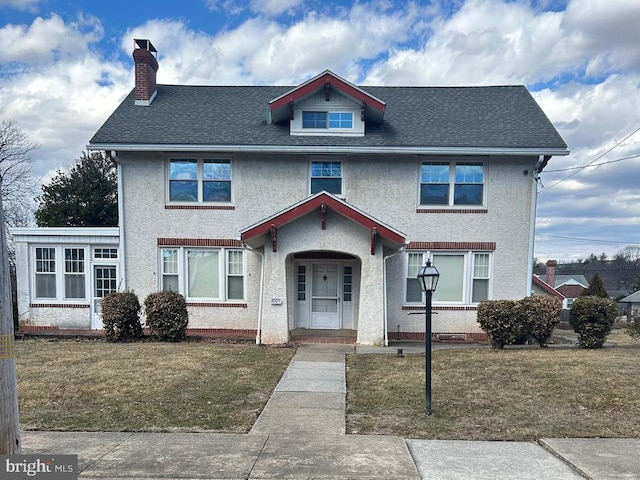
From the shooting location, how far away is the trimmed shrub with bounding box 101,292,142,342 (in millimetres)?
11414

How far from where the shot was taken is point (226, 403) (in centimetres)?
624

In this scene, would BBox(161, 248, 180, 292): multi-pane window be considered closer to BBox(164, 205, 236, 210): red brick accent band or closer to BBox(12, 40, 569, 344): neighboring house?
BBox(12, 40, 569, 344): neighboring house

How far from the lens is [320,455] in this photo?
4395 mm

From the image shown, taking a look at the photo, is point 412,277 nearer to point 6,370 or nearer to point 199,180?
point 199,180

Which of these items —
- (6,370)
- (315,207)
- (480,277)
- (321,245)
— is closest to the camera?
(6,370)


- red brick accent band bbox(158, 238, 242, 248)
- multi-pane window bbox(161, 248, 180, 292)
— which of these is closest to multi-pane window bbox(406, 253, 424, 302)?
red brick accent band bbox(158, 238, 242, 248)

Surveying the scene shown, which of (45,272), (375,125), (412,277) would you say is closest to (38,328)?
(45,272)

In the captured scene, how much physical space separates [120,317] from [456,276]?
9.82 m

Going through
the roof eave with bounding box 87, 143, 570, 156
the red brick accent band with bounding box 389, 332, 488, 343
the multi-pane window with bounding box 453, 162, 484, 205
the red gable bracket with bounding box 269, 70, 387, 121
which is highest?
the red gable bracket with bounding box 269, 70, 387, 121

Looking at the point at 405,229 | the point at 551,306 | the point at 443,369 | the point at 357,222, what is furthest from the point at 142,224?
the point at 551,306

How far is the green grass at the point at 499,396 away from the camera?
5277mm

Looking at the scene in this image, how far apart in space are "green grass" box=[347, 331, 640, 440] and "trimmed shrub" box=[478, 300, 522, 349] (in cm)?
105

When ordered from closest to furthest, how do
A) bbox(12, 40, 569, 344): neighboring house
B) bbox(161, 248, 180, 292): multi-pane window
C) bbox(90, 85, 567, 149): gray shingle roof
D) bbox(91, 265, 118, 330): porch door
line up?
1. bbox(90, 85, 567, 149): gray shingle roof
2. bbox(12, 40, 569, 344): neighboring house
3. bbox(161, 248, 180, 292): multi-pane window
4. bbox(91, 265, 118, 330): porch door

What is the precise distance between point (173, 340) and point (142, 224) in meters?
3.78
